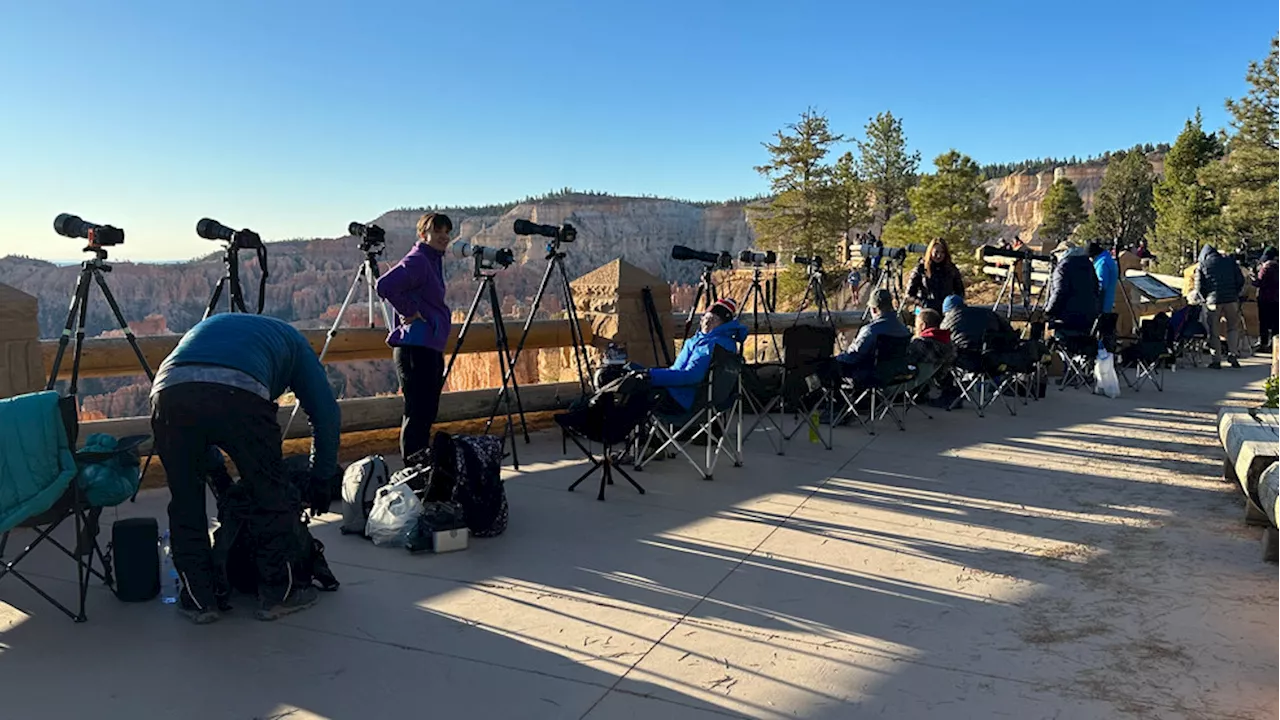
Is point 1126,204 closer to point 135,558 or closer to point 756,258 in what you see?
point 756,258

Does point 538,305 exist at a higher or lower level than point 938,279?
lower

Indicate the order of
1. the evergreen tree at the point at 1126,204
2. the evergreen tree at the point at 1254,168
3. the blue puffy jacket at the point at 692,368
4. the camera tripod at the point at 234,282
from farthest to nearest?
the evergreen tree at the point at 1126,204 < the evergreen tree at the point at 1254,168 < the blue puffy jacket at the point at 692,368 < the camera tripod at the point at 234,282

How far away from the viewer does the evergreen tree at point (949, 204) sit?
40.0 metres

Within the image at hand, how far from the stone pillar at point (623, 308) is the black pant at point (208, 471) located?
3.96m

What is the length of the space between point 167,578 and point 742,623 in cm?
243

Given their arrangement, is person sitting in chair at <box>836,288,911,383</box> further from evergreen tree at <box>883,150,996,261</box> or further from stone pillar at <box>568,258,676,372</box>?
evergreen tree at <box>883,150,996,261</box>

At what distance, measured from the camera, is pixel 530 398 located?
659 cm

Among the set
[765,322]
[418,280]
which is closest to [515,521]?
[418,280]

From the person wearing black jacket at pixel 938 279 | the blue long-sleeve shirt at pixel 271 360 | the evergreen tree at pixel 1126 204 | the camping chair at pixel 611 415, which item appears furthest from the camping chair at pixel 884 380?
the evergreen tree at pixel 1126 204

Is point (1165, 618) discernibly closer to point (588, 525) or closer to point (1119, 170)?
point (588, 525)

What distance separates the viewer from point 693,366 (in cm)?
527

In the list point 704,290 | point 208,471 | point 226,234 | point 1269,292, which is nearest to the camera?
point 208,471

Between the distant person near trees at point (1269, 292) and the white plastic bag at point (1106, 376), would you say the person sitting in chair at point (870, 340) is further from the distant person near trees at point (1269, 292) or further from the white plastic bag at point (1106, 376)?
the distant person near trees at point (1269, 292)

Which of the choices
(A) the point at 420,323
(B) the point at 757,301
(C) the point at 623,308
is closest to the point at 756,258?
(B) the point at 757,301
